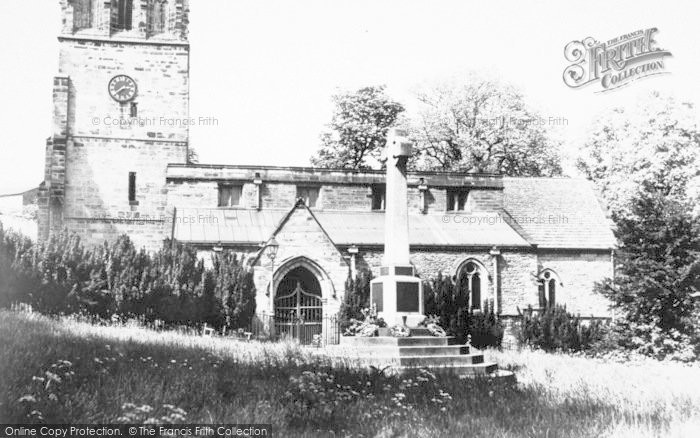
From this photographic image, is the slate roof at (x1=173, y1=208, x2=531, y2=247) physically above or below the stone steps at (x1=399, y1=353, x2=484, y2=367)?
above

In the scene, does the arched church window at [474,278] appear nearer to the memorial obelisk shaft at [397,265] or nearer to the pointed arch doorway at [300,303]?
the pointed arch doorway at [300,303]

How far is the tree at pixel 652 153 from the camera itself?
115 ft

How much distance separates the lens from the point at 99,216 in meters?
29.0

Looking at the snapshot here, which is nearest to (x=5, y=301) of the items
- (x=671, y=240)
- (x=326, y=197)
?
(x=326, y=197)

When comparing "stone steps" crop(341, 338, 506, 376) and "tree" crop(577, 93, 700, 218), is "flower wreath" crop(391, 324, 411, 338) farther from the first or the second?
"tree" crop(577, 93, 700, 218)

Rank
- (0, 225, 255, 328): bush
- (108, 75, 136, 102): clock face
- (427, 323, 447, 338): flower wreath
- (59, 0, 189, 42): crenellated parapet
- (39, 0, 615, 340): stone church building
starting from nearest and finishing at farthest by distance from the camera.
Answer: (427, 323, 447, 338): flower wreath < (0, 225, 255, 328): bush < (39, 0, 615, 340): stone church building < (59, 0, 189, 42): crenellated parapet < (108, 75, 136, 102): clock face

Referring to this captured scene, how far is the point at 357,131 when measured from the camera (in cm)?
4097

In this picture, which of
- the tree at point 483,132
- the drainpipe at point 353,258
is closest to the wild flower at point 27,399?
the drainpipe at point 353,258

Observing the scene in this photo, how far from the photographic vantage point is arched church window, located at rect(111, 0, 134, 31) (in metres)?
29.8

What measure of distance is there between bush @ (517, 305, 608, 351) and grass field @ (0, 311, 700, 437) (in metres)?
11.6

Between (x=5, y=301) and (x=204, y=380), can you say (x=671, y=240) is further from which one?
(x=5, y=301)

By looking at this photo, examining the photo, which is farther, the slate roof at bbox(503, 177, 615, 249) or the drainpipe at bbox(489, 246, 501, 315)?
the slate roof at bbox(503, 177, 615, 249)

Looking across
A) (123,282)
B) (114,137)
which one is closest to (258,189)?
(114,137)

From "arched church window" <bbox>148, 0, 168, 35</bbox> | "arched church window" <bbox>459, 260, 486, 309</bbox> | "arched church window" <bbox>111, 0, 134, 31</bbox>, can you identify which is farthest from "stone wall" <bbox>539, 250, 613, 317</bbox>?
"arched church window" <bbox>111, 0, 134, 31</bbox>
